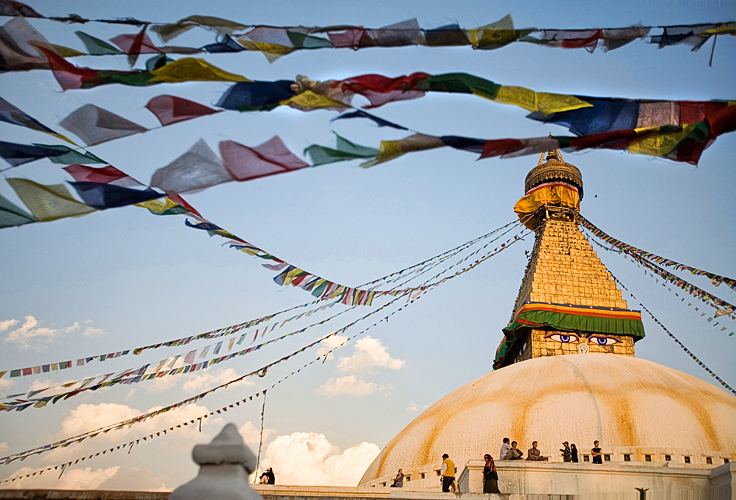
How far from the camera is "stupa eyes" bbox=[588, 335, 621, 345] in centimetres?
Answer: 2198

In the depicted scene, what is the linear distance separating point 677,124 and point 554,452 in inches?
315

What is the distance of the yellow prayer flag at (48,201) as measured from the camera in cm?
440

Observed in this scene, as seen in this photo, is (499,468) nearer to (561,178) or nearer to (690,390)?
(690,390)

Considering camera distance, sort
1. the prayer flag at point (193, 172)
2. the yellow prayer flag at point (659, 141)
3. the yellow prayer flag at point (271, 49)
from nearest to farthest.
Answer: the prayer flag at point (193, 172), the yellow prayer flag at point (659, 141), the yellow prayer flag at point (271, 49)

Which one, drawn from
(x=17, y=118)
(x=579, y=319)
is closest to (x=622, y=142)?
Answer: (x=17, y=118)

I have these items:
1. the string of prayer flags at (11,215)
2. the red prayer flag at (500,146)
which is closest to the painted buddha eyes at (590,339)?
the red prayer flag at (500,146)

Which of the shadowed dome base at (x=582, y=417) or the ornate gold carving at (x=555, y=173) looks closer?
the shadowed dome base at (x=582, y=417)

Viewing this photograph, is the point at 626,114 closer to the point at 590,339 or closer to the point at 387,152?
the point at 387,152

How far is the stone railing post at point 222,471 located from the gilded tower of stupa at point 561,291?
19475 mm

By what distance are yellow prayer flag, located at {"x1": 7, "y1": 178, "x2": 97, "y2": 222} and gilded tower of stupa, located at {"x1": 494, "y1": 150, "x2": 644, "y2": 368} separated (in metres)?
19.3

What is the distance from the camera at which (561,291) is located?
23078mm

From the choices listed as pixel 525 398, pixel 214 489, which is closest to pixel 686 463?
pixel 525 398

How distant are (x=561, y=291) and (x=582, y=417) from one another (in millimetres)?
12354

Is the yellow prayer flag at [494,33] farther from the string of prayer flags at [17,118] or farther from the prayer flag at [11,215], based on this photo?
the prayer flag at [11,215]
